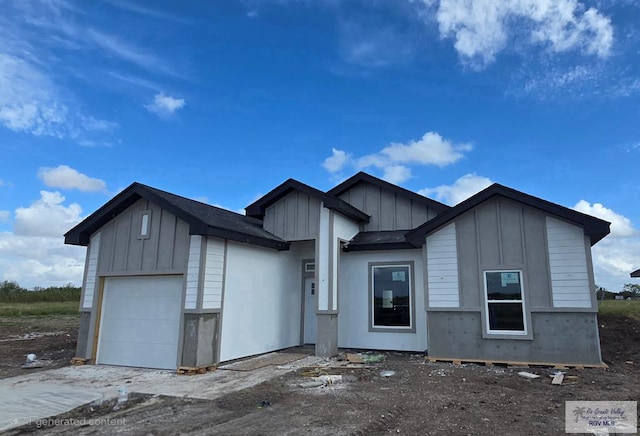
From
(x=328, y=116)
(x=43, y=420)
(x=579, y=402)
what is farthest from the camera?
(x=328, y=116)

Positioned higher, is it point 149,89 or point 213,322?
point 149,89

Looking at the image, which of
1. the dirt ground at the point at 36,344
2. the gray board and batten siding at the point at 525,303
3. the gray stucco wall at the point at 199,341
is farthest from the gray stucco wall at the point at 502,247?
the dirt ground at the point at 36,344

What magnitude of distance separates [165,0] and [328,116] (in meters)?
7.12

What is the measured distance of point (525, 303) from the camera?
9.02m

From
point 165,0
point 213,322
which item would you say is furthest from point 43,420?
point 165,0

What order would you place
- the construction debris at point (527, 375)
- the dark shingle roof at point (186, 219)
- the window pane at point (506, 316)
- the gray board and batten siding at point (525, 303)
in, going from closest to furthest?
the construction debris at point (527, 375) < the gray board and batten siding at point (525, 303) < the dark shingle roof at point (186, 219) < the window pane at point (506, 316)

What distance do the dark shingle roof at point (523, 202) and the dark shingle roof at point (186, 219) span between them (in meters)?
3.96

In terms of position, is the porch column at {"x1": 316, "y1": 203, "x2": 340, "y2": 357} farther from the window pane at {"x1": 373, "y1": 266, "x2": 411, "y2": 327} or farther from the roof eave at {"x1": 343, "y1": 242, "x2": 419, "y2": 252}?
the window pane at {"x1": 373, "y1": 266, "x2": 411, "y2": 327}

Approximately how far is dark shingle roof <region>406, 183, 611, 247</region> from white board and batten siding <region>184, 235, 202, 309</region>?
17.0ft

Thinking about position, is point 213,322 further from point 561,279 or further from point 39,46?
point 39,46

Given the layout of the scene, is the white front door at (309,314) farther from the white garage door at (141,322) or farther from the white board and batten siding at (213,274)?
the white garage door at (141,322)

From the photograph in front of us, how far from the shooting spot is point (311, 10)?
1235 cm

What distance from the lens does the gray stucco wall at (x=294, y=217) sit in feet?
36.6

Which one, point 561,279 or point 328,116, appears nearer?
point 561,279
